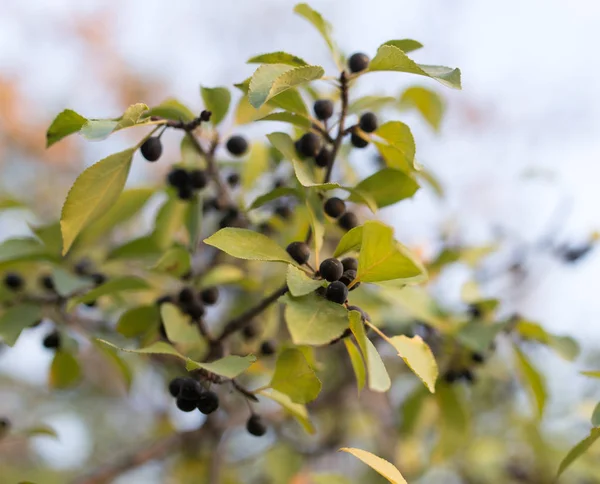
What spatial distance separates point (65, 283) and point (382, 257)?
572mm

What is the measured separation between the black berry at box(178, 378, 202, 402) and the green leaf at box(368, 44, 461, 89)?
18.9 inches

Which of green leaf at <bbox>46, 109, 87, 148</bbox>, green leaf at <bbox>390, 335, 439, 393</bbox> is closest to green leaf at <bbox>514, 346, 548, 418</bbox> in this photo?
green leaf at <bbox>390, 335, 439, 393</bbox>

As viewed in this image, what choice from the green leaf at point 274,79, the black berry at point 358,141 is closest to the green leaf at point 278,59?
the green leaf at point 274,79

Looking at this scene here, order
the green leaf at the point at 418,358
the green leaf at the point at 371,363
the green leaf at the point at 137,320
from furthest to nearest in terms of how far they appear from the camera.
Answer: the green leaf at the point at 137,320 → the green leaf at the point at 418,358 → the green leaf at the point at 371,363

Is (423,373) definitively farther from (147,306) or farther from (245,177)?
(245,177)

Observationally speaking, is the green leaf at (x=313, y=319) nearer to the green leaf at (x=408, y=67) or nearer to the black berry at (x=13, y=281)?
the green leaf at (x=408, y=67)

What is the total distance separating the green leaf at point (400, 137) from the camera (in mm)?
809

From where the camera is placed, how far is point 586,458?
1.75 meters

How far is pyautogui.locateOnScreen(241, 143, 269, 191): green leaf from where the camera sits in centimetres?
123

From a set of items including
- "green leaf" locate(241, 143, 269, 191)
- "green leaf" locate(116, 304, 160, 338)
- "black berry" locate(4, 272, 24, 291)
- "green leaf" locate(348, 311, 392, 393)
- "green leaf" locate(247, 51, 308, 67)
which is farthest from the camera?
"green leaf" locate(241, 143, 269, 191)

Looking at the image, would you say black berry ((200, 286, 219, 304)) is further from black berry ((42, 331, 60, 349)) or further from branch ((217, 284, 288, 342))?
black berry ((42, 331, 60, 349))

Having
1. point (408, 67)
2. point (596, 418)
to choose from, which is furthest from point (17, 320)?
point (596, 418)

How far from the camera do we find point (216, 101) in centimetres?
91

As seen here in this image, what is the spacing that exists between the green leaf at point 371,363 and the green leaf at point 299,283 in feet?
0.18
